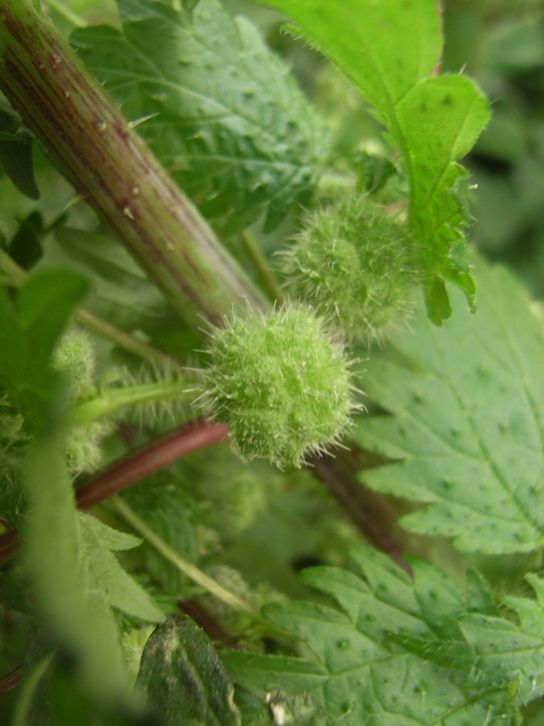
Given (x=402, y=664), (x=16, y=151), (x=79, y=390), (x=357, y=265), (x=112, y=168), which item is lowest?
(x=402, y=664)

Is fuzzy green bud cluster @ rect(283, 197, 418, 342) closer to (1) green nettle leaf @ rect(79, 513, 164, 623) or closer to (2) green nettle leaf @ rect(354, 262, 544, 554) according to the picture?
(2) green nettle leaf @ rect(354, 262, 544, 554)

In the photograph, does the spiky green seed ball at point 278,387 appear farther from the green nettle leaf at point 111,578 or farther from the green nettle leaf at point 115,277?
the green nettle leaf at point 115,277

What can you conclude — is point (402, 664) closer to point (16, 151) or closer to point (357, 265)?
point (357, 265)

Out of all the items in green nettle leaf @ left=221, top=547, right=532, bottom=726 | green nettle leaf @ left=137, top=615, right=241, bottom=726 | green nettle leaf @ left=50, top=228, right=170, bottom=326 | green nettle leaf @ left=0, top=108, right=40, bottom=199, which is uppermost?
green nettle leaf @ left=0, top=108, right=40, bottom=199

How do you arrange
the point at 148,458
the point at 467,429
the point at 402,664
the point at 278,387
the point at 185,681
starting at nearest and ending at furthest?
the point at 185,681
the point at 278,387
the point at 402,664
the point at 148,458
the point at 467,429

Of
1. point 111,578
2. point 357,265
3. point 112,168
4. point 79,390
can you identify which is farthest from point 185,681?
point 112,168

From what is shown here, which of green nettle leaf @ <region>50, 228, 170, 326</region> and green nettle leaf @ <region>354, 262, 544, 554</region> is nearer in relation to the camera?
green nettle leaf @ <region>354, 262, 544, 554</region>


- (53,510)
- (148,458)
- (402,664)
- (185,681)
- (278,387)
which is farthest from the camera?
A: (148,458)

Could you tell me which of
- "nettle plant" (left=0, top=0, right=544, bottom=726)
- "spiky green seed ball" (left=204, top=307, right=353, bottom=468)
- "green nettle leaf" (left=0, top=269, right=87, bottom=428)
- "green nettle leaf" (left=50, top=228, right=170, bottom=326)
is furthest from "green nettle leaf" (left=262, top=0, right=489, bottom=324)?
"green nettle leaf" (left=50, top=228, right=170, bottom=326)
